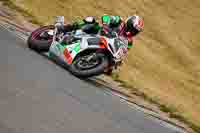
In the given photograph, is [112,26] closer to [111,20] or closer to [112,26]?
[112,26]

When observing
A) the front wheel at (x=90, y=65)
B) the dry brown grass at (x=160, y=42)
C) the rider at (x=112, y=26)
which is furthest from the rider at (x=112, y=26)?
the dry brown grass at (x=160, y=42)

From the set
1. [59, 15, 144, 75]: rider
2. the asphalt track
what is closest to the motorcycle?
[59, 15, 144, 75]: rider

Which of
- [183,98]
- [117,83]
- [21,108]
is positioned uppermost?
[21,108]

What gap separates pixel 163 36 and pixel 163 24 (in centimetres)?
187

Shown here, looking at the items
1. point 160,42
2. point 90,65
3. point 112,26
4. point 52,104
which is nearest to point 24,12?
A: point 112,26

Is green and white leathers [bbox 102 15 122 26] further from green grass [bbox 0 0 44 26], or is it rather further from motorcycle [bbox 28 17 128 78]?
green grass [bbox 0 0 44 26]

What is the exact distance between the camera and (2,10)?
63.9 ft

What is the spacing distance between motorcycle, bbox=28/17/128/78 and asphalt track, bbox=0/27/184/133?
351 millimetres

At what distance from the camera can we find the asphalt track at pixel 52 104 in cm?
891

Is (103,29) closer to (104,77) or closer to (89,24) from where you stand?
(89,24)

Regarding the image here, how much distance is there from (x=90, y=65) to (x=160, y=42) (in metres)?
14.7

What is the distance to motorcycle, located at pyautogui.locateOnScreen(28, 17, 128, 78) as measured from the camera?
12992 mm

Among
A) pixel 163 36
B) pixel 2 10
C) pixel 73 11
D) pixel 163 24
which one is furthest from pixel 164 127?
pixel 163 24

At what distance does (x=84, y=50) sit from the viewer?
13.2 metres
